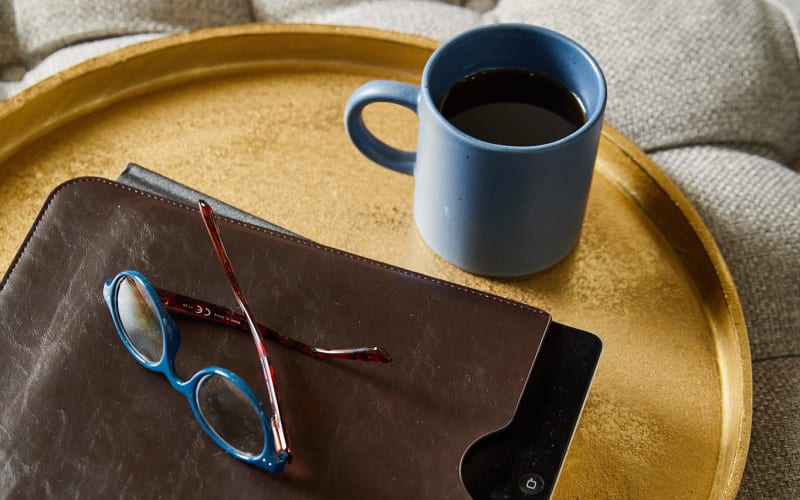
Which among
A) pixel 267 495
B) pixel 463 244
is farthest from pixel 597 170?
pixel 267 495

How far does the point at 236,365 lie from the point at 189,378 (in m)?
0.03

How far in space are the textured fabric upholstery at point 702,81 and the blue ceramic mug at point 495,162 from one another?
0.67 feet

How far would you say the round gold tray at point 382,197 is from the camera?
0.62 metres

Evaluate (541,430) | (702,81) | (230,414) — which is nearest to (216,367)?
(230,414)

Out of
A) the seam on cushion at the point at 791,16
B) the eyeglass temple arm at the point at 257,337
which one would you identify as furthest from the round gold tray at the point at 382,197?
the seam on cushion at the point at 791,16

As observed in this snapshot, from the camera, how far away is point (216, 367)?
51 cm

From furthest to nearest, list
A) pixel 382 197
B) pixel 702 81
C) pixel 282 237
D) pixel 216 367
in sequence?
1. pixel 702 81
2. pixel 382 197
3. pixel 282 237
4. pixel 216 367

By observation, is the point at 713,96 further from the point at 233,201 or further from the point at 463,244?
the point at 233,201

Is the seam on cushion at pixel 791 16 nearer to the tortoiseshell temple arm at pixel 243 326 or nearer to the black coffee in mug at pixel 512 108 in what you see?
the black coffee in mug at pixel 512 108

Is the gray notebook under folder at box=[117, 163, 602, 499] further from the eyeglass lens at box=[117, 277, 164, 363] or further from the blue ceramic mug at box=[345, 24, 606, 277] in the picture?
the eyeglass lens at box=[117, 277, 164, 363]

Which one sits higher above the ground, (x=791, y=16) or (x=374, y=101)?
(x=374, y=101)

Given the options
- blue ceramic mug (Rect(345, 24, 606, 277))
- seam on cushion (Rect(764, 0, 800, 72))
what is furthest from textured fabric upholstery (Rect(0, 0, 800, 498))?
blue ceramic mug (Rect(345, 24, 606, 277))

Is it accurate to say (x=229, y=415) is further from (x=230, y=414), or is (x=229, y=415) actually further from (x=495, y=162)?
(x=495, y=162)

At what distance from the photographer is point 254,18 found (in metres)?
1.03
